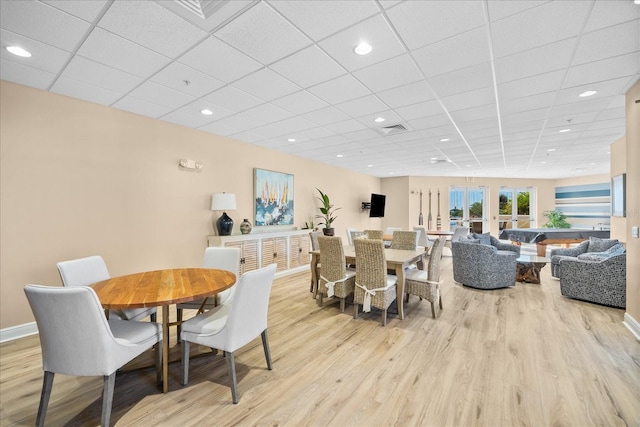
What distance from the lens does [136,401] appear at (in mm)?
1858

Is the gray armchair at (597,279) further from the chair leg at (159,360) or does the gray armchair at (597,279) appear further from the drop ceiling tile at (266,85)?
the chair leg at (159,360)

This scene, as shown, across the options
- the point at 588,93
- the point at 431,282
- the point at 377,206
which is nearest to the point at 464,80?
the point at 588,93

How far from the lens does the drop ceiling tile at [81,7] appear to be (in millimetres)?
1699

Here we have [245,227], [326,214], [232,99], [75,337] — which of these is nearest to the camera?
[75,337]

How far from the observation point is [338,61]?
92.3 inches

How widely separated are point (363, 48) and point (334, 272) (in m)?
2.43

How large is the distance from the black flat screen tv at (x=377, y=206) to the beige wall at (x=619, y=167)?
5.27 meters

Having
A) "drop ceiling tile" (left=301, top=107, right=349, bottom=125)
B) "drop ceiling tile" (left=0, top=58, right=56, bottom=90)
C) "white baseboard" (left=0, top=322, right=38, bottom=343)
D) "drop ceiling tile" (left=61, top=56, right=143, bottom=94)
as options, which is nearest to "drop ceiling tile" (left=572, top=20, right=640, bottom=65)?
"drop ceiling tile" (left=301, top=107, right=349, bottom=125)

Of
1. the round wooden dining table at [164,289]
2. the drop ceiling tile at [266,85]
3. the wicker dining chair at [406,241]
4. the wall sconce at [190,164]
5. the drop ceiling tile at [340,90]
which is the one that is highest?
the drop ceiling tile at [340,90]

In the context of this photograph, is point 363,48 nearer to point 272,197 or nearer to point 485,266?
point 272,197

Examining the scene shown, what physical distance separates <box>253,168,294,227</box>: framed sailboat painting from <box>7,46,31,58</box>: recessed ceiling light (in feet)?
10.4

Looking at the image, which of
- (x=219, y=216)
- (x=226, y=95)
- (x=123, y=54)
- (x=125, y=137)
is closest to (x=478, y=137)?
(x=226, y=95)

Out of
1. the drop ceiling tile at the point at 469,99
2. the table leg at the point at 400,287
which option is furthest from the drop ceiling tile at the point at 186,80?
the table leg at the point at 400,287

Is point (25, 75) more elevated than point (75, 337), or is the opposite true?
point (25, 75)
